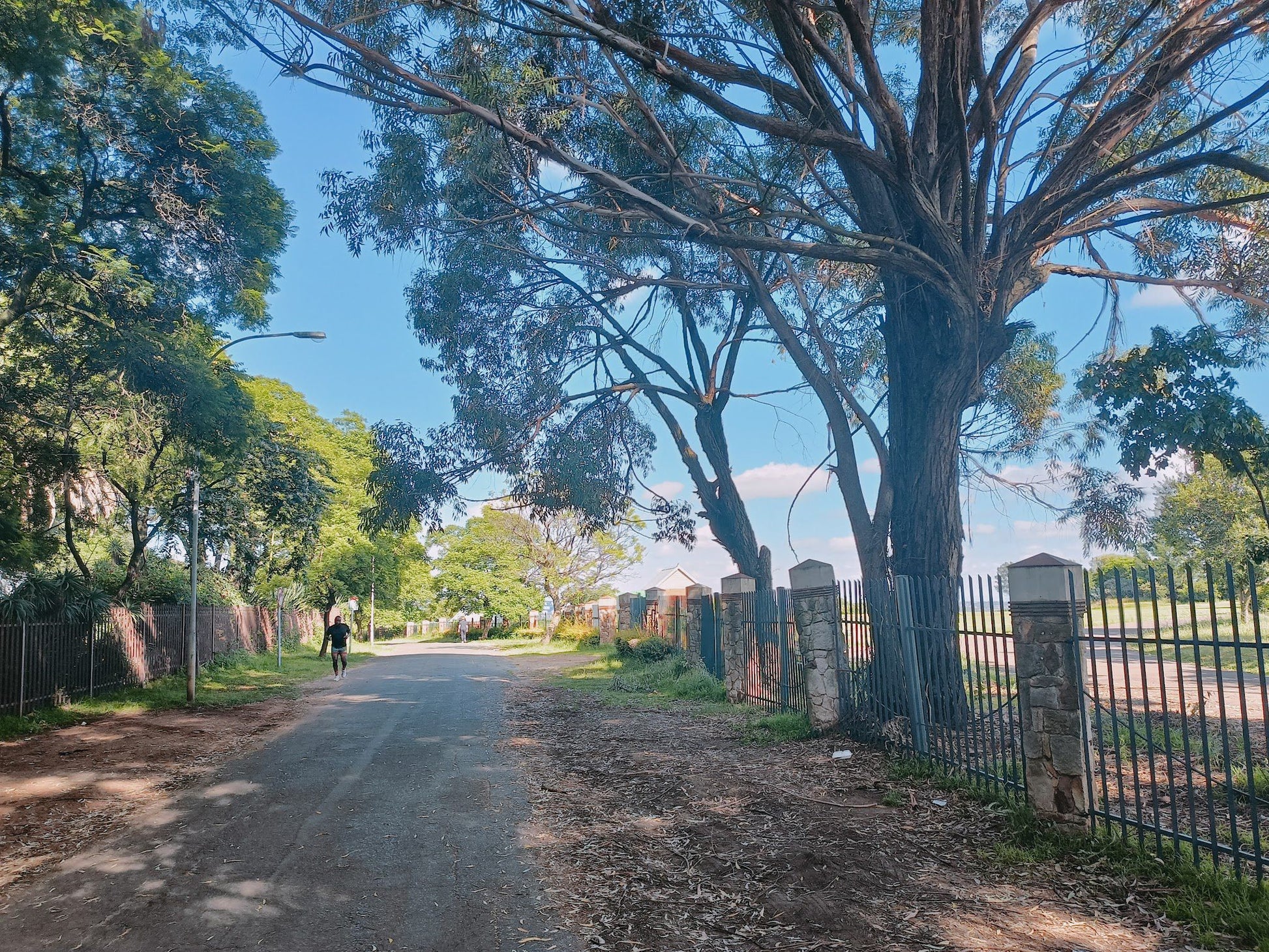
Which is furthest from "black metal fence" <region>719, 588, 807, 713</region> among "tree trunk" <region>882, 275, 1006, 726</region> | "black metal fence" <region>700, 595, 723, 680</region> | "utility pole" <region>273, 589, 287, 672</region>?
"utility pole" <region>273, 589, 287, 672</region>

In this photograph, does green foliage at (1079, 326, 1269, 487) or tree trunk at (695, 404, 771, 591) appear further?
tree trunk at (695, 404, 771, 591)

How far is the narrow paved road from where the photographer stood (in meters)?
5.36

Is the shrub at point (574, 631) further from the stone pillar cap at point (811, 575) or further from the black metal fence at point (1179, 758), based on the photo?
the black metal fence at point (1179, 758)

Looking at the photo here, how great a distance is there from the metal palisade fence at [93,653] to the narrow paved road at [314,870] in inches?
247

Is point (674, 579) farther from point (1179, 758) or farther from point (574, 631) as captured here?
point (1179, 758)

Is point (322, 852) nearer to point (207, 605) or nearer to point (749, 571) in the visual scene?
point (749, 571)

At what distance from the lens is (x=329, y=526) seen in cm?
4062

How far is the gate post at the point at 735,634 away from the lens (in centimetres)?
1516

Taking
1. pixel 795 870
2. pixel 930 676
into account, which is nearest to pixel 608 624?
pixel 930 676

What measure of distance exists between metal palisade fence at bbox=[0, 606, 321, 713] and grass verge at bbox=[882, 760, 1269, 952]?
14.6 meters

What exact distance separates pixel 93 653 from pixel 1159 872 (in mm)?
18000

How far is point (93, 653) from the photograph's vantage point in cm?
1723

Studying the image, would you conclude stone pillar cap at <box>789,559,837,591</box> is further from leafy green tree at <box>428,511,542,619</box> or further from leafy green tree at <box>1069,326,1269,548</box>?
leafy green tree at <box>428,511,542,619</box>

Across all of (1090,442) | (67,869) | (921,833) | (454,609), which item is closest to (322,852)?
(67,869)
